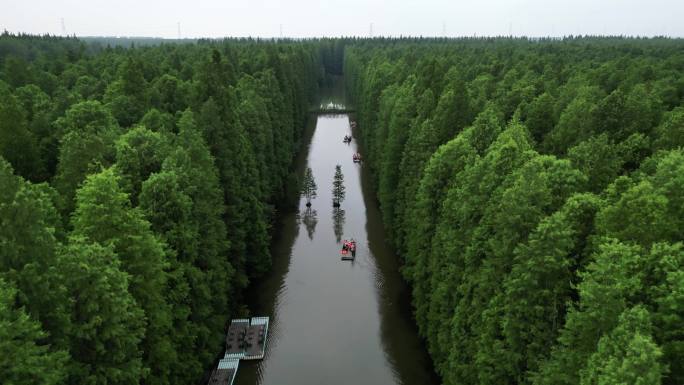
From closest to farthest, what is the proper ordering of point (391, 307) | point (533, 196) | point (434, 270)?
point (533, 196), point (434, 270), point (391, 307)

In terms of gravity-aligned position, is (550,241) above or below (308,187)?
above

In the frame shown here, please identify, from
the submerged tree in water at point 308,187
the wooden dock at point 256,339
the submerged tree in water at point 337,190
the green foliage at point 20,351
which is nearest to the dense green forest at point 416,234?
the green foliage at point 20,351

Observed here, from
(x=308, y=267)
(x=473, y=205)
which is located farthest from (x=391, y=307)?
(x=473, y=205)

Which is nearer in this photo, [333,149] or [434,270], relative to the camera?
[434,270]

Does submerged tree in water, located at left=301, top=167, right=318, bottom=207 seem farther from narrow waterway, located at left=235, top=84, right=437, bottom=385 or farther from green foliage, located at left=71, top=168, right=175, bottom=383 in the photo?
green foliage, located at left=71, top=168, right=175, bottom=383

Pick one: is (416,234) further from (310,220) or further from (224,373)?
(310,220)

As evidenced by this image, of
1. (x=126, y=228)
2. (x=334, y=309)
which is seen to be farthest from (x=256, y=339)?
(x=126, y=228)

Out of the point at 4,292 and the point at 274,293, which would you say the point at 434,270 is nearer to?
the point at 274,293

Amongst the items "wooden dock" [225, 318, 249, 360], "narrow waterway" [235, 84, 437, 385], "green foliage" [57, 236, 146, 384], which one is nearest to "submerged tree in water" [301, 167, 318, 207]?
"narrow waterway" [235, 84, 437, 385]
